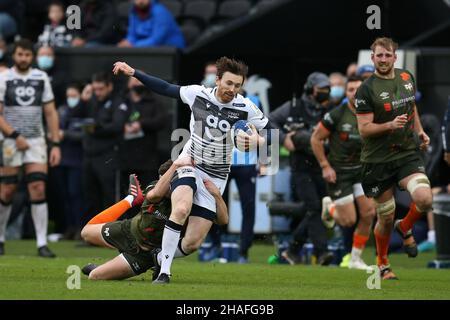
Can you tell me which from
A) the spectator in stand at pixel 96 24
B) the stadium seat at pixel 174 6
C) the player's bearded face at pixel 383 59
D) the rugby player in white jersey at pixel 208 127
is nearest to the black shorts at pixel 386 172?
the player's bearded face at pixel 383 59

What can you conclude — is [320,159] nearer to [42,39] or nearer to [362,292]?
[362,292]

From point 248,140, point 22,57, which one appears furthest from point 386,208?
point 22,57

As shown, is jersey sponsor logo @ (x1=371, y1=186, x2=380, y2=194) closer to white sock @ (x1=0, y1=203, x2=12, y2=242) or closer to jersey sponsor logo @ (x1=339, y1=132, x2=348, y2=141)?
jersey sponsor logo @ (x1=339, y1=132, x2=348, y2=141)

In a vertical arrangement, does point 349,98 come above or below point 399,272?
above

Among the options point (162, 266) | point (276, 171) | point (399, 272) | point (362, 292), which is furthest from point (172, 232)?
point (276, 171)

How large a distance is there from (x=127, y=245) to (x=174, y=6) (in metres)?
11.7

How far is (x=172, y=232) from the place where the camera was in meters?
11.9

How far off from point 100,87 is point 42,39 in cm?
246

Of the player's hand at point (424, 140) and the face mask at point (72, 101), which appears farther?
the face mask at point (72, 101)

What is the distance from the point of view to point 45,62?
20703 millimetres

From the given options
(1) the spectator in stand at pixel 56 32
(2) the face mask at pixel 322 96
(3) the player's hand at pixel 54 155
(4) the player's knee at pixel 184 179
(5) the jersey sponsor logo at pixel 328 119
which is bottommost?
(4) the player's knee at pixel 184 179

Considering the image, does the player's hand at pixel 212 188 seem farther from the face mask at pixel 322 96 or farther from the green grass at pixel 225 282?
the face mask at pixel 322 96

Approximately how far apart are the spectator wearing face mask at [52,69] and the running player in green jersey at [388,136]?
8.15 metres

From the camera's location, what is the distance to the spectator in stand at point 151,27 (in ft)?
69.3
